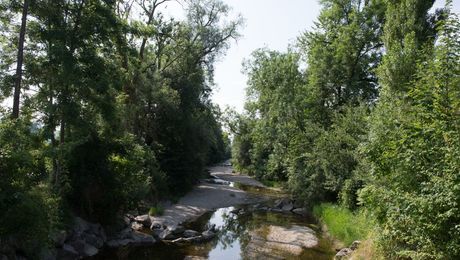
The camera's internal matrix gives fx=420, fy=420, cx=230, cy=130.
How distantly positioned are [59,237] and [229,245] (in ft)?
27.3

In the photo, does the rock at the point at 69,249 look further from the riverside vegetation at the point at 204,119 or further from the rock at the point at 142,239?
the rock at the point at 142,239

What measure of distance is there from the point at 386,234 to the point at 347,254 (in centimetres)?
496

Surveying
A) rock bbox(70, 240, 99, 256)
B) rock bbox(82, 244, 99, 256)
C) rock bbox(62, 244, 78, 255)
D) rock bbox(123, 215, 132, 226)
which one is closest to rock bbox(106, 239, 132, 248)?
rock bbox(82, 244, 99, 256)

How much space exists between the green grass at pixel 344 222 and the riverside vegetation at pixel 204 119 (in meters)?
0.11

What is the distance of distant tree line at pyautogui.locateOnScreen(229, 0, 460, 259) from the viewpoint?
10.4 meters

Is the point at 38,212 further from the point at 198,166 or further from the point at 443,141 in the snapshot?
the point at 198,166

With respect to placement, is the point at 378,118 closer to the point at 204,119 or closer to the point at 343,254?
the point at 343,254

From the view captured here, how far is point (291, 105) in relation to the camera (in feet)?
112

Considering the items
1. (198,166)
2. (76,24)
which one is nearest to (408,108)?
(76,24)

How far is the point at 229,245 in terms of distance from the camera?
832 inches

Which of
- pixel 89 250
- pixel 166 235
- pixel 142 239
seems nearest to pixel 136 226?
pixel 166 235

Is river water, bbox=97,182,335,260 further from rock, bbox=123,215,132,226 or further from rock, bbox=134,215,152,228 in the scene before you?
rock, bbox=123,215,132,226

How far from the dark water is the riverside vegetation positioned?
192 centimetres

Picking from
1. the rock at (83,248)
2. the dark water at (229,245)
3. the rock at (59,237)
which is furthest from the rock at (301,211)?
the rock at (59,237)
